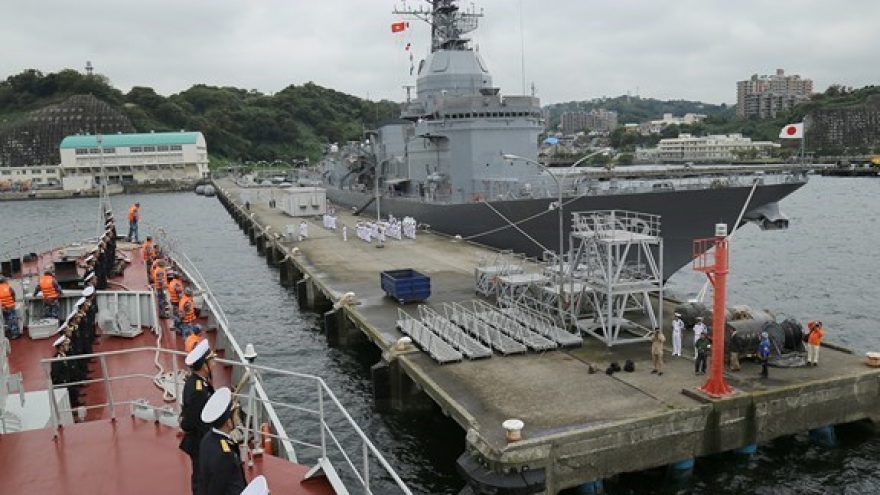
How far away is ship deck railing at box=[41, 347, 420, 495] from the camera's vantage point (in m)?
→ 7.00

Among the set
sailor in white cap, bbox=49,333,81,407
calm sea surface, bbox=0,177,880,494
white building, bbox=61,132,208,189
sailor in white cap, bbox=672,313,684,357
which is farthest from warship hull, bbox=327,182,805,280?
white building, bbox=61,132,208,189

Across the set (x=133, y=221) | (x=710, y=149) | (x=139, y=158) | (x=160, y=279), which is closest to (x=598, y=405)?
(x=160, y=279)

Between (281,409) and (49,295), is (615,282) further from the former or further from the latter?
(49,295)

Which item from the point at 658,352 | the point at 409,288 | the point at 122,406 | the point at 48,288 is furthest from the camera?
the point at 409,288

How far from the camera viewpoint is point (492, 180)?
3369 cm

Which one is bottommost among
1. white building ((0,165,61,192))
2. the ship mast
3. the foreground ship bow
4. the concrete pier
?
the concrete pier

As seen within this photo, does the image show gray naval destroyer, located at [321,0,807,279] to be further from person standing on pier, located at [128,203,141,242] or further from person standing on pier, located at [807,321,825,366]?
person standing on pier, located at [128,203,141,242]

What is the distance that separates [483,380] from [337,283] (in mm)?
12453

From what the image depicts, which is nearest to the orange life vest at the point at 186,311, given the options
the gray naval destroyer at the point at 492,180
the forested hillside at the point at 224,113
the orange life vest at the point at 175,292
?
the orange life vest at the point at 175,292

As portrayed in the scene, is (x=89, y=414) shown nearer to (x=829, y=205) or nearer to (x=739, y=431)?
(x=739, y=431)

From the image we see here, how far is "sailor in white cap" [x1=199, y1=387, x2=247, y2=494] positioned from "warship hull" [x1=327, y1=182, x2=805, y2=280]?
21686 mm

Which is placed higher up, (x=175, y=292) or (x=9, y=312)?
(x=9, y=312)

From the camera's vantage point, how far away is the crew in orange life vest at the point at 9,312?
12.8m

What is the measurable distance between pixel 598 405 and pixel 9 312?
39.3 ft
